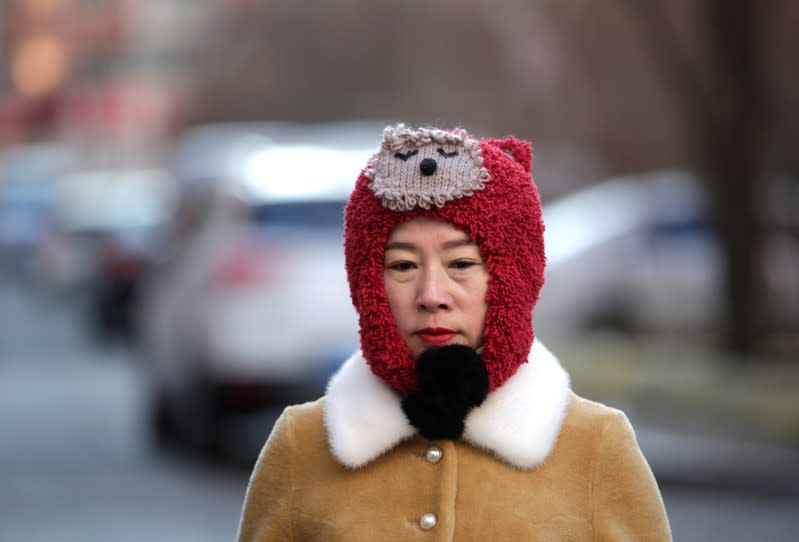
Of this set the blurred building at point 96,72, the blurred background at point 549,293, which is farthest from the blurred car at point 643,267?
the blurred building at point 96,72

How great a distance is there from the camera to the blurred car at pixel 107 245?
74.4ft

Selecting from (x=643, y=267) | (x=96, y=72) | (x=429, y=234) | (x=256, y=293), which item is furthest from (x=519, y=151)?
(x=96, y=72)

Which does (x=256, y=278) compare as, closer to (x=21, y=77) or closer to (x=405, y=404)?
(x=405, y=404)

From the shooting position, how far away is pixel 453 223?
116 inches

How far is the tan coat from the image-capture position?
2.88 m

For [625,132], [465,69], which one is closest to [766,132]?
[625,132]

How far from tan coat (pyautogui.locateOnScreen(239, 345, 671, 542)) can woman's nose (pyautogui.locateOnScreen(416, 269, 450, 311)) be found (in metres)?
0.20

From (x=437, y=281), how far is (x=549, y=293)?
37.7ft

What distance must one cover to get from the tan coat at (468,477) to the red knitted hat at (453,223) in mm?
84

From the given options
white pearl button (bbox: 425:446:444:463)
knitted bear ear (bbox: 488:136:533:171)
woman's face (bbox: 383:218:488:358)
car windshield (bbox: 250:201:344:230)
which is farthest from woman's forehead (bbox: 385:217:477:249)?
car windshield (bbox: 250:201:344:230)

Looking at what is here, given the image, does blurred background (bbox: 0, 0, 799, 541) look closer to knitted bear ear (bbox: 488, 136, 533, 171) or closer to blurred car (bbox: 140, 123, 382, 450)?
blurred car (bbox: 140, 123, 382, 450)

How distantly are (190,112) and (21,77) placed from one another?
41.8m

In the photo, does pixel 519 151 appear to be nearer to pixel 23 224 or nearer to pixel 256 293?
pixel 256 293

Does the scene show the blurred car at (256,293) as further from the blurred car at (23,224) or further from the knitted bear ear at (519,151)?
the blurred car at (23,224)
